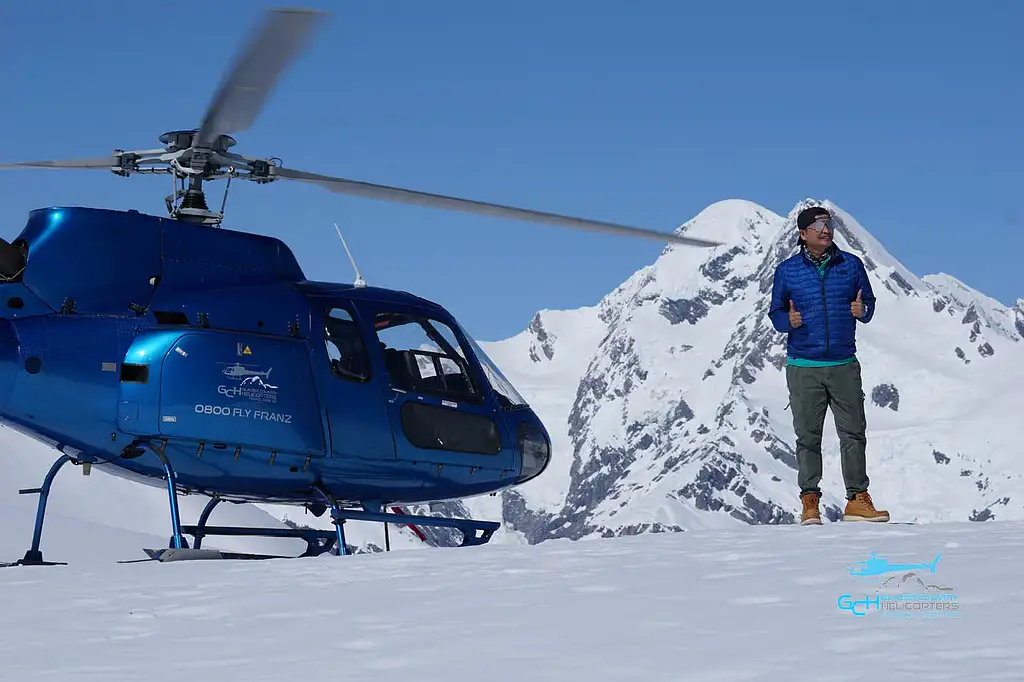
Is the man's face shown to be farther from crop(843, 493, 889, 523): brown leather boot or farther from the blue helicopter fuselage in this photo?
the blue helicopter fuselage

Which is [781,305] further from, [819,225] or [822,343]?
[819,225]

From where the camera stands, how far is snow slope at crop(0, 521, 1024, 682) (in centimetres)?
480

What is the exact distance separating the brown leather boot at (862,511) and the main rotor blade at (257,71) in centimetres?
519

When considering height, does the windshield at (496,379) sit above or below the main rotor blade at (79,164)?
below

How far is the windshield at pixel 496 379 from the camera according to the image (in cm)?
1230

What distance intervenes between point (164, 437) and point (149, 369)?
0.54 metres

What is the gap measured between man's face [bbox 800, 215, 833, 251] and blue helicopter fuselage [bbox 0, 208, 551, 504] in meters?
3.56

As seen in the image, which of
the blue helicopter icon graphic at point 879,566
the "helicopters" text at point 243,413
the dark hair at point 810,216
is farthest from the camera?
the "helicopters" text at point 243,413

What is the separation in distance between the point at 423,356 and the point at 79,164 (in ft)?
11.0

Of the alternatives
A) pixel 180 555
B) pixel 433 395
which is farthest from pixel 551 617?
pixel 433 395

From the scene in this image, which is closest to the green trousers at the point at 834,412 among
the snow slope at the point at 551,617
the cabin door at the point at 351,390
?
the snow slope at the point at 551,617

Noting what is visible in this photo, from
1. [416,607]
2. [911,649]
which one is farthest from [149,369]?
[911,649]

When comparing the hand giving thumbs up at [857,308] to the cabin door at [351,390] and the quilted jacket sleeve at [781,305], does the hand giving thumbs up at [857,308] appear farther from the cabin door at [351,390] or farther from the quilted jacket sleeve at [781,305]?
the cabin door at [351,390]

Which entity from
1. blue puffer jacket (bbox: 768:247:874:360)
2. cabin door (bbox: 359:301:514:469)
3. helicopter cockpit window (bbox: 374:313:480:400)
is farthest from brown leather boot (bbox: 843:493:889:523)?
helicopter cockpit window (bbox: 374:313:480:400)
